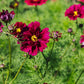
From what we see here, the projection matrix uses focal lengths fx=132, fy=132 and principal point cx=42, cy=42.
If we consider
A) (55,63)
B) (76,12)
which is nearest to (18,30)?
(55,63)

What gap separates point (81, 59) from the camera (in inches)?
62.7

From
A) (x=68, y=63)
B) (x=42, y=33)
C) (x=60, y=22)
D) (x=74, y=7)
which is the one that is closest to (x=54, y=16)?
(x=60, y=22)

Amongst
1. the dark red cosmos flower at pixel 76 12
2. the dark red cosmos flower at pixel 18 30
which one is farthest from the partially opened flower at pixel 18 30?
the dark red cosmos flower at pixel 76 12

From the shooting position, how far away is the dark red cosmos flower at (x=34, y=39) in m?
0.98

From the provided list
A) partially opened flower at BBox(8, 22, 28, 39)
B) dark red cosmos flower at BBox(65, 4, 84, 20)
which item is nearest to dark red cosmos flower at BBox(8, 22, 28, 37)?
partially opened flower at BBox(8, 22, 28, 39)

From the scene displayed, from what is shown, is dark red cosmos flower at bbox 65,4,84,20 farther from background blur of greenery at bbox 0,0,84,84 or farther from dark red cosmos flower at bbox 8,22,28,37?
dark red cosmos flower at bbox 8,22,28,37

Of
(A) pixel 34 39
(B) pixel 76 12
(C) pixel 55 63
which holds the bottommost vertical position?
(C) pixel 55 63

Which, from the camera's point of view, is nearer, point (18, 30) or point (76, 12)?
point (18, 30)

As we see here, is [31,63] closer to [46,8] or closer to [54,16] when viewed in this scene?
[54,16]

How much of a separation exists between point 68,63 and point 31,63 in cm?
54

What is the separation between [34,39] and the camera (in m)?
1.09

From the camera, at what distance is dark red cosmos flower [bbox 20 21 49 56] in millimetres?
980

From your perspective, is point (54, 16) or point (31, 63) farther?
point (54, 16)

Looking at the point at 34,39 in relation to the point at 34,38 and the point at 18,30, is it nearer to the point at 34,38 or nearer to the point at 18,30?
the point at 34,38
